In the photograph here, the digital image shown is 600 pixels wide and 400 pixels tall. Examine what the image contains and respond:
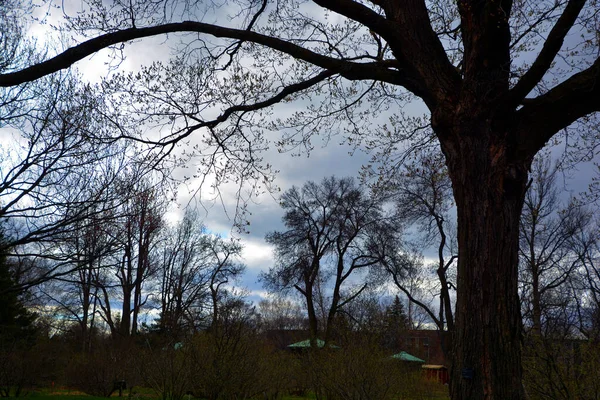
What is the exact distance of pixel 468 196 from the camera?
211 inches

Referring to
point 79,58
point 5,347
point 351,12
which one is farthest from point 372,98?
point 5,347

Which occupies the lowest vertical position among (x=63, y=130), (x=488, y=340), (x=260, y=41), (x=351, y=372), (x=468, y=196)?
(x=351, y=372)

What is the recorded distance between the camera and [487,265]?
508 centimetres

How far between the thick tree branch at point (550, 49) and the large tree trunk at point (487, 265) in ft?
1.39

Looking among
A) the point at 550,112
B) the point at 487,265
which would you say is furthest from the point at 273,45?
the point at 487,265

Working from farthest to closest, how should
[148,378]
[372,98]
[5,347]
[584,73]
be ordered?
[5,347] < [148,378] < [372,98] < [584,73]

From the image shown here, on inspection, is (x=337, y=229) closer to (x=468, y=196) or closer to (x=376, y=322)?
(x=376, y=322)

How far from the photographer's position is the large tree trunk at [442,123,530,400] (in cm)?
489

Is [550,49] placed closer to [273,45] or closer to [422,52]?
[422,52]

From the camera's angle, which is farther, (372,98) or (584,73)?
(372,98)

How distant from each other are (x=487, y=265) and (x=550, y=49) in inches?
82.0

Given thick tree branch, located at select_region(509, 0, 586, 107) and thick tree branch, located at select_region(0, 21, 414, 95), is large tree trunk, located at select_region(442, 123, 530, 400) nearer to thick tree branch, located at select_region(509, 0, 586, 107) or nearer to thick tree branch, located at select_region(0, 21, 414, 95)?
thick tree branch, located at select_region(509, 0, 586, 107)

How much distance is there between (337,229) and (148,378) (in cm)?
1820

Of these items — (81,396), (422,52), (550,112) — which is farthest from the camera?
(81,396)
